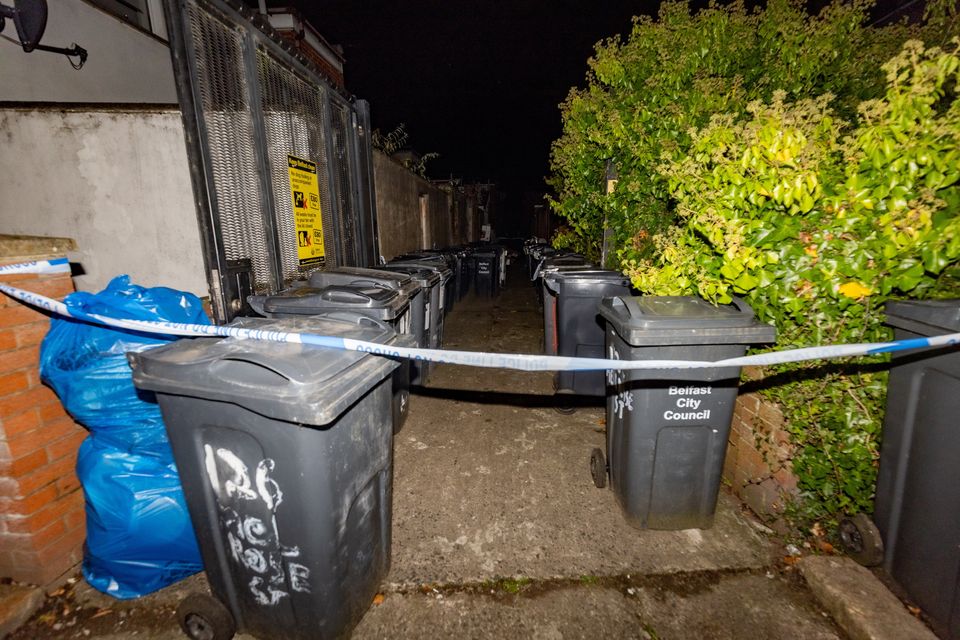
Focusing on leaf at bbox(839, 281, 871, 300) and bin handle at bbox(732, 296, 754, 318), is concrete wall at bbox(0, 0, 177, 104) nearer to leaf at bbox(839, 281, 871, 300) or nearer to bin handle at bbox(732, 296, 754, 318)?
bin handle at bbox(732, 296, 754, 318)

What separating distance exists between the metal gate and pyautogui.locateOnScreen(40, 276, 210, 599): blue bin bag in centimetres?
97

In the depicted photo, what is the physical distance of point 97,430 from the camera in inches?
79.7

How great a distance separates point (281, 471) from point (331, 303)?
1.79m

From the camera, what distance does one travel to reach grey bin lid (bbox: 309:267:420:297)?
3.72m

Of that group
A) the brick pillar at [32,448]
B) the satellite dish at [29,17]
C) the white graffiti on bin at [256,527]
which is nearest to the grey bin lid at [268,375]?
the white graffiti on bin at [256,527]

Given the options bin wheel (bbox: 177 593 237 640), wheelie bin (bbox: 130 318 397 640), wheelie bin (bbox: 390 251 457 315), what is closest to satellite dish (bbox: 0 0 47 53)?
wheelie bin (bbox: 130 318 397 640)

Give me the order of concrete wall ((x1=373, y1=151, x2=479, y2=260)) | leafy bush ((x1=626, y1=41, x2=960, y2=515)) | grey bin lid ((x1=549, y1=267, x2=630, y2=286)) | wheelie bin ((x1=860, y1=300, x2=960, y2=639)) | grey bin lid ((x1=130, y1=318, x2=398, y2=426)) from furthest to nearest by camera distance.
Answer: concrete wall ((x1=373, y1=151, x2=479, y2=260)) → grey bin lid ((x1=549, y1=267, x2=630, y2=286)) → leafy bush ((x1=626, y1=41, x2=960, y2=515)) → wheelie bin ((x1=860, y1=300, x2=960, y2=639)) → grey bin lid ((x1=130, y1=318, x2=398, y2=426))

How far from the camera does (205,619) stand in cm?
176

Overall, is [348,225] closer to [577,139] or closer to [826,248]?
[577,139]

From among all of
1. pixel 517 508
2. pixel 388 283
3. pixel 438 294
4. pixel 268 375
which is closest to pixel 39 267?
pixel 268 375

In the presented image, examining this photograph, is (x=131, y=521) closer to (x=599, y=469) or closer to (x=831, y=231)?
(x=599, y=469)

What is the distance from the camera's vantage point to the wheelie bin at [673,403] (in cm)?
217

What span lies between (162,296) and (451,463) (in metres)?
2.32

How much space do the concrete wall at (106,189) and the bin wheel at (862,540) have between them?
5.86 m
